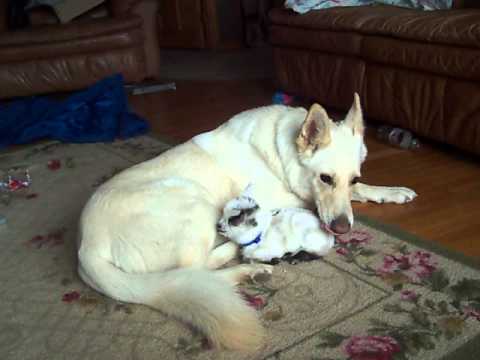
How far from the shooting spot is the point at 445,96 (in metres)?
2.65

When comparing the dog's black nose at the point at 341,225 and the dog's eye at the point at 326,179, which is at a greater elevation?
the dog's eye at the point at 326,179

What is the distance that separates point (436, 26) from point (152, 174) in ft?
5.52

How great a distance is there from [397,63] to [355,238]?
1.36 meters

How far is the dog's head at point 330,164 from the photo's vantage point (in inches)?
70.7

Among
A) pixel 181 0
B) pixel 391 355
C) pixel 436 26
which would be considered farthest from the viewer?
pixel 181 0

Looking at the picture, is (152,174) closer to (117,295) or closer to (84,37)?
(117,295)

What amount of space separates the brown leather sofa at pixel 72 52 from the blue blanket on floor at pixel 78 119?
801 millimetres

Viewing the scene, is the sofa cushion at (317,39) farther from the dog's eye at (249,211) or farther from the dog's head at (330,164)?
the dog's eye at (249,211)

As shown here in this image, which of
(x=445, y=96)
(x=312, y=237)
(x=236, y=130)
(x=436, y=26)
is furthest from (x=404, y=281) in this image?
(x=436, y=26)

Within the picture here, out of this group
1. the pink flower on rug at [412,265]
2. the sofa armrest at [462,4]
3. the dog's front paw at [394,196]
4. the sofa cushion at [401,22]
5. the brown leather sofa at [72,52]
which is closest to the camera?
the pink flower on rug at [412,265]

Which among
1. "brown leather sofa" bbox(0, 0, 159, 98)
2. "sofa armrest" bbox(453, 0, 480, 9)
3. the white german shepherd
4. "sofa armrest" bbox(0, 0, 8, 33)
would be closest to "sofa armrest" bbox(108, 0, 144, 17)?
"brown leather sofa" bbox(0, 0, 159, 98)

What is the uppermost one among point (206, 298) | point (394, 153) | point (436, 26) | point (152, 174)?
point (436, 26)

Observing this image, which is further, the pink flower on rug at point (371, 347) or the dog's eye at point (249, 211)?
the dog's eye at point (249, 211)

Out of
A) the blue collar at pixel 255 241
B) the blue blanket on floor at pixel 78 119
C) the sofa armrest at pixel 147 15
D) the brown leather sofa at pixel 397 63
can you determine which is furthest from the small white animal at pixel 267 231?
the sofa armrest at pixel 147 15
